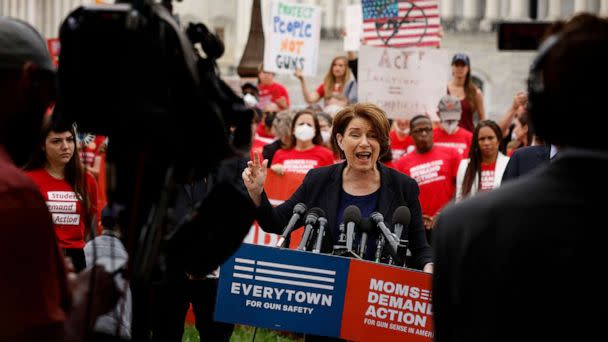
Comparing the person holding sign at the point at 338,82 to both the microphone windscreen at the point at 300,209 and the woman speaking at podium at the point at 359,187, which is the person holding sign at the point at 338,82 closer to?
the woman speaking at podium at the point at 359,187

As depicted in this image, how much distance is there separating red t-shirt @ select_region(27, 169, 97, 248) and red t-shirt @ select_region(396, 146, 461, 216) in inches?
147

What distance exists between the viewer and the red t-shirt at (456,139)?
1245 centimetres

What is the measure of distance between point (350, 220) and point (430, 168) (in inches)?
189

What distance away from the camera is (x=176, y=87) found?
3678 millimetres

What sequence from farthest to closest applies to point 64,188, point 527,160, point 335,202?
1. point 64,188
2. point 527,160
3. point 335,202

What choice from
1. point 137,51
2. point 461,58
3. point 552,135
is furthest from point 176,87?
point 461,58

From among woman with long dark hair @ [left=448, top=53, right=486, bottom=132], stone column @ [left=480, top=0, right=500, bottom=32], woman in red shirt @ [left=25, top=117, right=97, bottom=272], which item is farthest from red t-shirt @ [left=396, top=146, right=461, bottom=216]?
stone column @ [left=480, top=0, right=500, bottom=32]

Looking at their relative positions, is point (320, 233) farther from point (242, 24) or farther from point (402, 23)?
point (242, 24)

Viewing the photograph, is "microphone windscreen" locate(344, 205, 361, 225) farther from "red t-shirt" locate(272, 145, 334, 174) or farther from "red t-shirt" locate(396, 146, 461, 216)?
"red t-shirt" locate(272, 145, 334, 174)

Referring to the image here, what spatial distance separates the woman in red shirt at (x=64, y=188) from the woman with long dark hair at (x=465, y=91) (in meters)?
5.95

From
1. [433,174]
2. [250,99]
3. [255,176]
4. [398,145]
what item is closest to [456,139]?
[398,145]

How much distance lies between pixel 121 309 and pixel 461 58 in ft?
35.1

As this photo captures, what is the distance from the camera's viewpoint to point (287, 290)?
22.0 ft

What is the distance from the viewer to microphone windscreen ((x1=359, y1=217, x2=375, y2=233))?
696 cm
